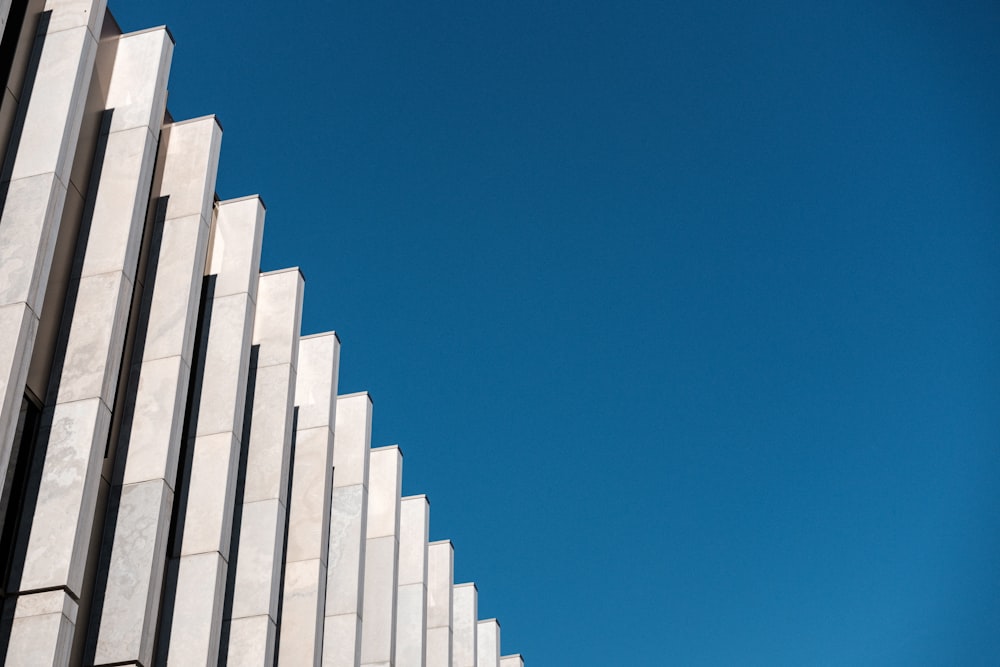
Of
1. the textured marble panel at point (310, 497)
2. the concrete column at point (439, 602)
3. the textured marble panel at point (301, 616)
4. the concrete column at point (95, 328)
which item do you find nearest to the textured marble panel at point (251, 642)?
the textured marble panel at point (301, 616)

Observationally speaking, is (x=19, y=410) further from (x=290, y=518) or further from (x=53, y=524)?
(x=290, y=518)

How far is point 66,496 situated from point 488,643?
84.6 feet

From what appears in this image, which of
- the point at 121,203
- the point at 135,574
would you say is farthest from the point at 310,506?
the point at 121,203

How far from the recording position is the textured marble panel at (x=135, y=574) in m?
19.9

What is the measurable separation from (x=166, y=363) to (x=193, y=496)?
237cm

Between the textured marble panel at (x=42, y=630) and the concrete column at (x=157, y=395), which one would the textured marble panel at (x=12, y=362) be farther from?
the concrete column at (x=157, y=395)

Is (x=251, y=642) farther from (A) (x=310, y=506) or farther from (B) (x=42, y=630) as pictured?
(B) (x=42, y=630)

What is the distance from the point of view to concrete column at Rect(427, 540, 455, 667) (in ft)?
121

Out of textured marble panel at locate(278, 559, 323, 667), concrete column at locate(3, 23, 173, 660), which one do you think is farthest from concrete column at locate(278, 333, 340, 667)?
concrete column at locate(3, 23, 173, 660)

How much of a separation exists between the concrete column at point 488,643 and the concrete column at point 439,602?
463cm

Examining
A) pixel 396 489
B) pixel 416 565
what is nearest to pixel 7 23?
pixel 396 489

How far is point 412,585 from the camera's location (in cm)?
3475

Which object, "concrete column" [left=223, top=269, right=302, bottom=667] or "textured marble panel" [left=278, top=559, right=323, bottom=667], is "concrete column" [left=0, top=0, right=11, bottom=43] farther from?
"textured marble panel" [left=278, top=559, right=323, bottom=667]

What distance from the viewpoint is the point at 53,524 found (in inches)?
736
